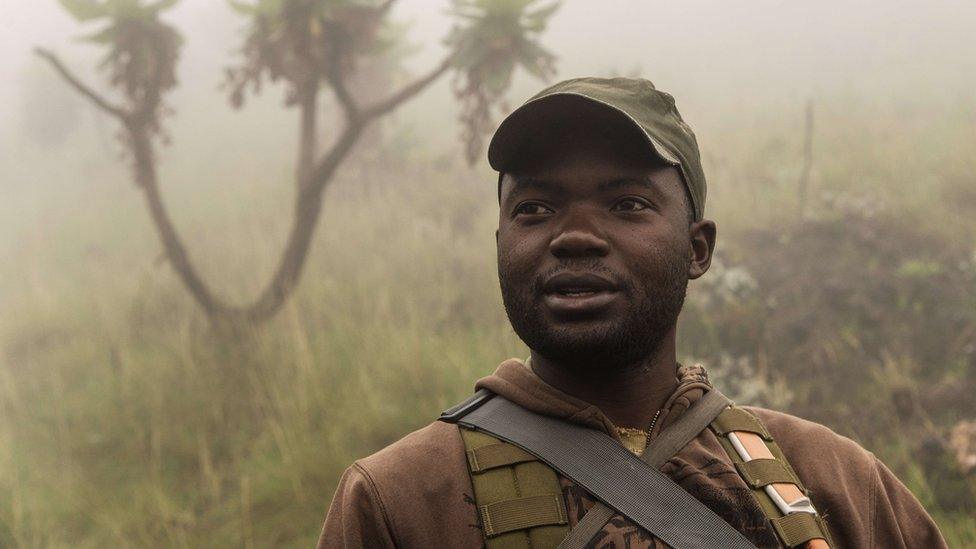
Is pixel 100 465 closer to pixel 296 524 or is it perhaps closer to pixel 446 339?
pixel 296 524

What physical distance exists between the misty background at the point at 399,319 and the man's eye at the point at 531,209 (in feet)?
10.3

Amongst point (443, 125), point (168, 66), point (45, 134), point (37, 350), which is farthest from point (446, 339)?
point (45, 134)

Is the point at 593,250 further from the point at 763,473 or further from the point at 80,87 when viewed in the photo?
the point at 80,87

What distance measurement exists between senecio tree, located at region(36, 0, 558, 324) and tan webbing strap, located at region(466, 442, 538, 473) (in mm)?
4770

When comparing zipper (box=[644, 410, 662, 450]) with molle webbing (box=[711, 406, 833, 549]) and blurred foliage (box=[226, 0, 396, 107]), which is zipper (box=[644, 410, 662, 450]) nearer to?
molle webbing (box=[711, 406, 833, 549])

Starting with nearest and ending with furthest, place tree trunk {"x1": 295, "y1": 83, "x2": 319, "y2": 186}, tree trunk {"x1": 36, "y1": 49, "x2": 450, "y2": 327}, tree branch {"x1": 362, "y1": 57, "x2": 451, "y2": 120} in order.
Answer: tree branch {"x1": 362, "y1": 57, "x2": 451, "y2": 120} → tree trunk {"x1": 36, "y1": 49, "x2": 450, "y2": 327} → tree trunk {"x1": 295, "y1": 83, "x2": 319, "y2": 186}

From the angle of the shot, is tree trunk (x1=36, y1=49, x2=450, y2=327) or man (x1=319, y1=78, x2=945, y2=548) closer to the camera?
man (x1=319, y1=78, x2=945, y2=548)

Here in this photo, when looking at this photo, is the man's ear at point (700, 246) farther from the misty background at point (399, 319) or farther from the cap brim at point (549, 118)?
the misty background at point (399, 319)

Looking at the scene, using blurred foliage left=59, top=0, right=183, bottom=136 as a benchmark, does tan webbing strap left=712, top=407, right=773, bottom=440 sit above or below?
below

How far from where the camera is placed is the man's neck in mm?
1968

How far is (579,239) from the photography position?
1824 mm

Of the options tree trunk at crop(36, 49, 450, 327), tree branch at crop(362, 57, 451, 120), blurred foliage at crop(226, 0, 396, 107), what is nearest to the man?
tree branch at crop(362, 57, 451, 120)

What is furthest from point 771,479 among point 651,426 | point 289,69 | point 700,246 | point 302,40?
point 289,69

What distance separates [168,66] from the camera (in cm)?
732
